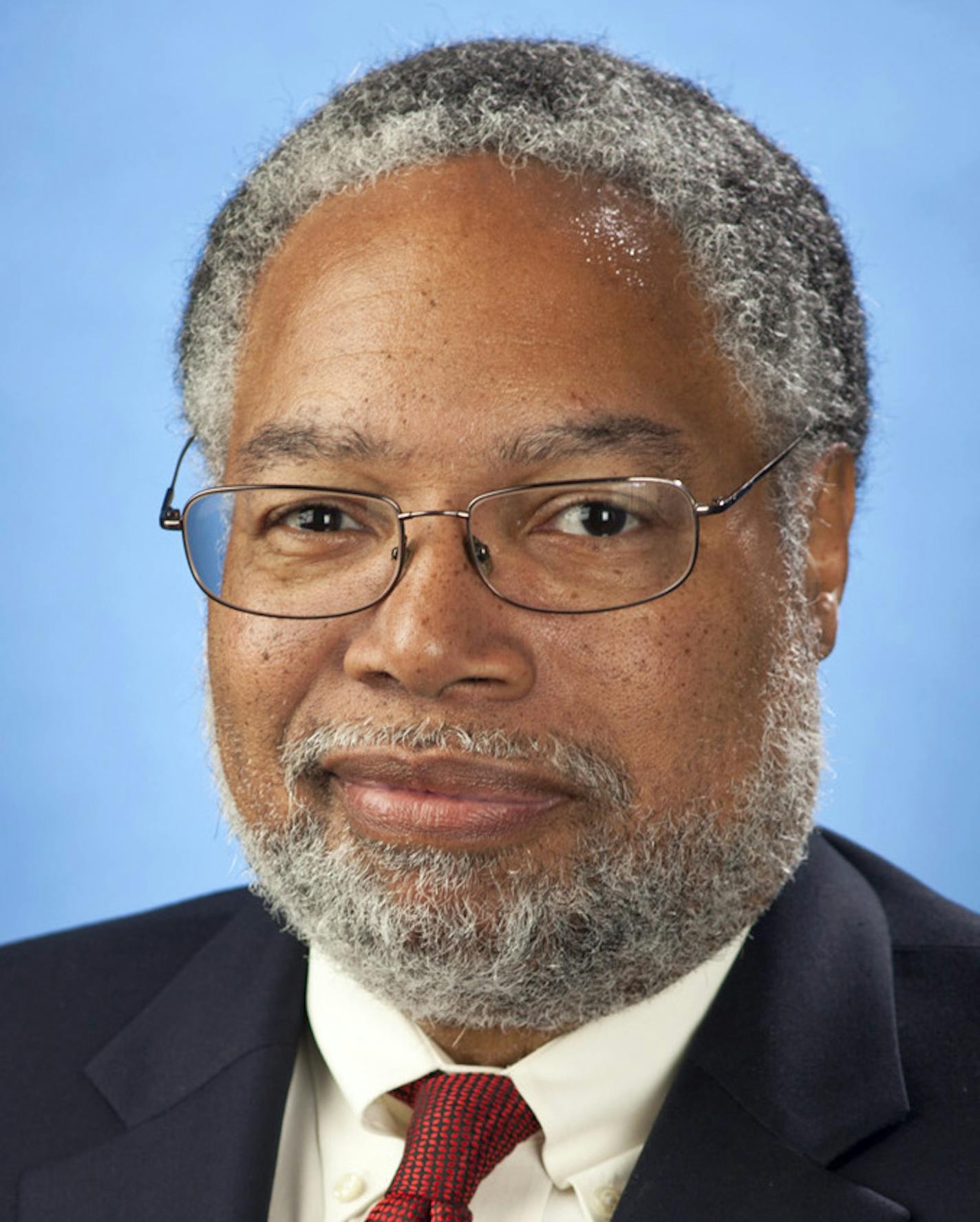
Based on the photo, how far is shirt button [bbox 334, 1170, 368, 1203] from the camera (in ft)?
7.30

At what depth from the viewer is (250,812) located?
228cm

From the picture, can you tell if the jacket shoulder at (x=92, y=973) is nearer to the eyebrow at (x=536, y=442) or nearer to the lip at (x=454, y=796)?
the lip at (x=454, y=796)

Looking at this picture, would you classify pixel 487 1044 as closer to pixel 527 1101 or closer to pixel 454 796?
pixel 527 1101

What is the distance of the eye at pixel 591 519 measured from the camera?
83.0 inches

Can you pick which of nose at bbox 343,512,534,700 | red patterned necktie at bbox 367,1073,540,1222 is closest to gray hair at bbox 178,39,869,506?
nose at bbox 343,512,534,700

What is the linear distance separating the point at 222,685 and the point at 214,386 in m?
0.48

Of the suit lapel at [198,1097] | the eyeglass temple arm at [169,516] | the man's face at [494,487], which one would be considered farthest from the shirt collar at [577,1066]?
the eyeglass temple arm at [169,516]

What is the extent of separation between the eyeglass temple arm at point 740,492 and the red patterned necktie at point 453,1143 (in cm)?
80

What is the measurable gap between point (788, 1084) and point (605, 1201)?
282mm

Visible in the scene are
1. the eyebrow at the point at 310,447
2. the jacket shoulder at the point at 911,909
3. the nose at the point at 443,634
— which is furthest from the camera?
the jacket shoulder at the point at 911,909

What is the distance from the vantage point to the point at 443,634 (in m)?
1.99

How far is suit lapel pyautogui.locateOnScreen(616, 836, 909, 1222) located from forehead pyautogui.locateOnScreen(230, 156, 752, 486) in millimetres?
717

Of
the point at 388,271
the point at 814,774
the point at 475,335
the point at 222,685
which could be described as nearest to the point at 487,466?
the point at 475,335

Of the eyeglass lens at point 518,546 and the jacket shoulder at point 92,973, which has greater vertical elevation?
the eyeglass lens at point 518,546
